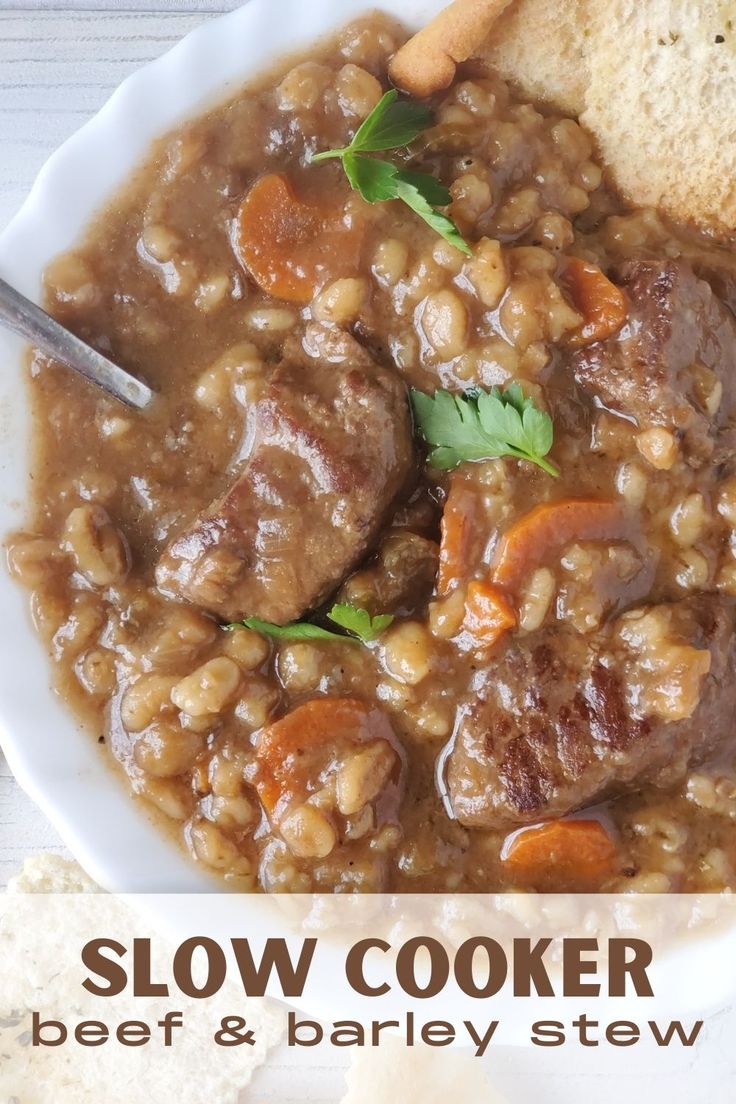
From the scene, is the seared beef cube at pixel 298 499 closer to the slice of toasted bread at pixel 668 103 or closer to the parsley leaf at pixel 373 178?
the parsley leaf at pixel 373 178

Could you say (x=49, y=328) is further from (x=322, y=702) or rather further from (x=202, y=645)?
(x=322, y=702)

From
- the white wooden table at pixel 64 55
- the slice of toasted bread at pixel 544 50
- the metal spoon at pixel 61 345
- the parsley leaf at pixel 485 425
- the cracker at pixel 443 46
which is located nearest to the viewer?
the parsley leaf at pixel 485 425

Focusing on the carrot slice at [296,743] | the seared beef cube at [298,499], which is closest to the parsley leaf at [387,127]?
the seared beef cube at [298,499]

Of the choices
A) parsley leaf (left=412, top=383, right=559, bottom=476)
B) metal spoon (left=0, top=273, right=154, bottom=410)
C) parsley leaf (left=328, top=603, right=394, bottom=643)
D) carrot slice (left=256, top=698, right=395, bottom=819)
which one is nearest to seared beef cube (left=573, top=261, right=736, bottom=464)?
parsley leaf (left=412, top=383, right=559, bottom=476)

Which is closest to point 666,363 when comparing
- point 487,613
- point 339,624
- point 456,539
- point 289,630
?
point 456,539

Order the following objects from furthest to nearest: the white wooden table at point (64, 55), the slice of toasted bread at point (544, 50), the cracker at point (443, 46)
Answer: the white wooden table at point (64, 55) → the slice of toasted bread at point (544, 50) → the cracker at point (443, 46)

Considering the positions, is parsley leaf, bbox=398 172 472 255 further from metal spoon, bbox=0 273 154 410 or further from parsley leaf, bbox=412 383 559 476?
metal spoon, bbox=0 273 154 410

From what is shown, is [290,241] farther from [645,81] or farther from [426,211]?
[645,81]
